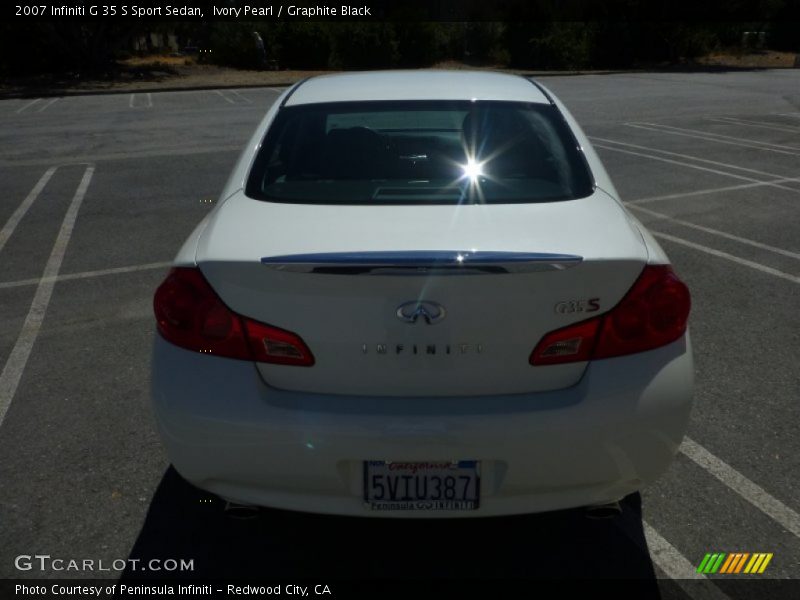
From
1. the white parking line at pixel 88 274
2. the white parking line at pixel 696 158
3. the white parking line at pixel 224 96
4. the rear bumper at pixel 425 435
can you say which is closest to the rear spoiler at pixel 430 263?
the rear bumper at pixel 425 435

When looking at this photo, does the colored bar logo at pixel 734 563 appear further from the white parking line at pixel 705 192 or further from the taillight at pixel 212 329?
the white parking line at pixel 705 192

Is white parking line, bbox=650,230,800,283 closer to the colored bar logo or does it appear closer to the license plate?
the colored bar logo

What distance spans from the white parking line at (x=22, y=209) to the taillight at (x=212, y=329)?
17.6 feet

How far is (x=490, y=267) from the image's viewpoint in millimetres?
2521

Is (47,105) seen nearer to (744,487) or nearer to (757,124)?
(757,124)

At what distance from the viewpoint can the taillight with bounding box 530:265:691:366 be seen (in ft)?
8.56

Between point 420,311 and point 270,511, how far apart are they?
1.24m

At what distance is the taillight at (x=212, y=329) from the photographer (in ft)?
8.56

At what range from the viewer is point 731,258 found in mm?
7012

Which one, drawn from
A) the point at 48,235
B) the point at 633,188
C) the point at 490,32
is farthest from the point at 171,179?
the point at 490,32

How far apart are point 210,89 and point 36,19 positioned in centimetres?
883

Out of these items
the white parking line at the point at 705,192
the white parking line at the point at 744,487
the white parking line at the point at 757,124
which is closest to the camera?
the white parking line at the point at 744,487

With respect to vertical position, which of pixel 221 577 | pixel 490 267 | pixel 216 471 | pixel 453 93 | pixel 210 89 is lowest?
pixel 210 89

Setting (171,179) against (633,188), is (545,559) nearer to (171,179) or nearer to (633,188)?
(633,188)
